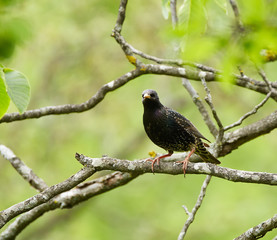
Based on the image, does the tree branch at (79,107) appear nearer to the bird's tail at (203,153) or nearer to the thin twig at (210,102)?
the thin twig at (210,102)

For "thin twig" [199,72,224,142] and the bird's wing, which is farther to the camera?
the bird's wing

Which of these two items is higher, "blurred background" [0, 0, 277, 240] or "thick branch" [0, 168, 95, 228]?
"blurred background" [0, 0, 277, 240]

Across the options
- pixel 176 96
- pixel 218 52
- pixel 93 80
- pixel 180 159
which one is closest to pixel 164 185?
pixel 176 96

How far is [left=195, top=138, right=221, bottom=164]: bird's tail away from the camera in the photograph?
209 inches

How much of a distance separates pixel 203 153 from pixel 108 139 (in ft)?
24.3

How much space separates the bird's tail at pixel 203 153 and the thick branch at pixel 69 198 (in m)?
0.80

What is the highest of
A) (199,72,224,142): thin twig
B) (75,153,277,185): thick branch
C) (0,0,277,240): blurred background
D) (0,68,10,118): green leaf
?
(0,0,277,240): blurred background

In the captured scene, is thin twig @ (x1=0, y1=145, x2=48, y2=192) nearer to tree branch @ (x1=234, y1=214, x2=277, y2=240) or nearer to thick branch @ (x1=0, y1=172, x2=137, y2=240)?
thick branch @ (x1=0, y1=172, x2=137, y2=240)

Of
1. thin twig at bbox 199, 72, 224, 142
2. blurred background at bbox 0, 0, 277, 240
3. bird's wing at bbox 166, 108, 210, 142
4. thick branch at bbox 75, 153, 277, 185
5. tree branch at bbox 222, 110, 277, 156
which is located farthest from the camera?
blurred background at bbox 0, 0, 277, 240

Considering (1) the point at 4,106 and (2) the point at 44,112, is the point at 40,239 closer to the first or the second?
(2) the point at 44,112

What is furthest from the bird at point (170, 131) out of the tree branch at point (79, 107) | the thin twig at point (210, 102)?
the thin twig at point (210, 102)

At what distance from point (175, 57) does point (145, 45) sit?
19.4ft

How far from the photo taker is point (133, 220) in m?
11.9

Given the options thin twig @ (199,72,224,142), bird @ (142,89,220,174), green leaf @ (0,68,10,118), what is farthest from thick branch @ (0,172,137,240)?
green leaf @ (0,68,10,118)
